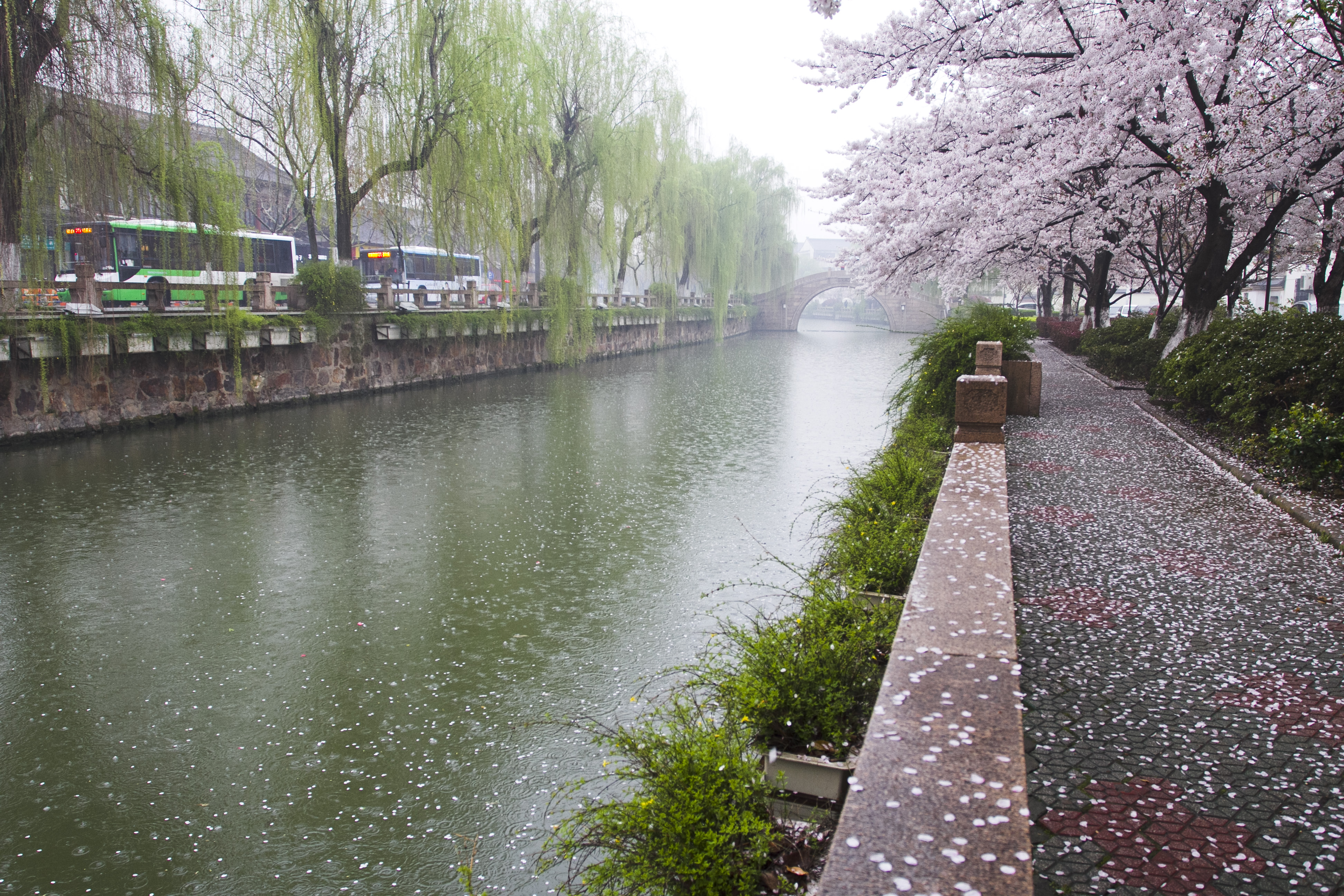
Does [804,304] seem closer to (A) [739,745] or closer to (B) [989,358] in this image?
(B) [989,358]

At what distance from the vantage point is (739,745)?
9.31 feet

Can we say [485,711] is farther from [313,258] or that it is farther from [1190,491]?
[313,258]

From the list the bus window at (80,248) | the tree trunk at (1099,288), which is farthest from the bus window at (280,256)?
the tree trunk at (1099,288)


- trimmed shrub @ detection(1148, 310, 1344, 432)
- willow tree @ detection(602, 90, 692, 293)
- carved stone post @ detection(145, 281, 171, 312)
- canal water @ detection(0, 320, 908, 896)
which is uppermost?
willow tree @ detection(602, 90, 692, 293)

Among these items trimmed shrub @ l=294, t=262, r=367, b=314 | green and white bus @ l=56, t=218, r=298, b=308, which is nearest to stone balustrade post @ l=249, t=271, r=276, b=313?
green and white bus @ l=56, t=218, r=298, b=308

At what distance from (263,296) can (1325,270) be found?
19555mm

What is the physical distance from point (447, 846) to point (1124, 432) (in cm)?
803

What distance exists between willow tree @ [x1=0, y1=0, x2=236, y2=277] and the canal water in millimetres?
3076

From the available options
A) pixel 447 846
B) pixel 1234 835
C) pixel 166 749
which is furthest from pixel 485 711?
pixel 1234 835

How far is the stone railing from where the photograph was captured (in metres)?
2.00

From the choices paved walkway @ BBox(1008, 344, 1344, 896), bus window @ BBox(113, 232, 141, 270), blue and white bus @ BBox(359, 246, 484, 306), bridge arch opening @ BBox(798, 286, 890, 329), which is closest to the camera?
paved walkway @ BBox(1008, 344, 1344, 896)

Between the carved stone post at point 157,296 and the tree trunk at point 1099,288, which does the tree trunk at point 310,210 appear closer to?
the carved stone post at point 157,296

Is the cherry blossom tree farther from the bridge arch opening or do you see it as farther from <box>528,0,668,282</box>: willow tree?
the bridge arch opening

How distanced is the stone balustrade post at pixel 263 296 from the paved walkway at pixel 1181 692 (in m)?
13.6
